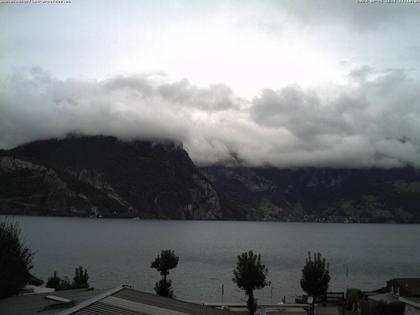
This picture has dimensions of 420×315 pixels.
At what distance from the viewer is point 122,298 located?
28734mm

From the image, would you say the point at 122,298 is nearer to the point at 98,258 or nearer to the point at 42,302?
the point at 42,302

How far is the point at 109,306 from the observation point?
86.2 feet

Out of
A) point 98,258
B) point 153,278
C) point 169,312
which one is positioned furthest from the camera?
point 98,258

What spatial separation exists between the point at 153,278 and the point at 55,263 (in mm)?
32550

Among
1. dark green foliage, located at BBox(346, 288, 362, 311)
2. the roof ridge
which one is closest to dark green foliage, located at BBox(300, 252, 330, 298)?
dark green foliage, located at BBox(346, 288, 362, 311)

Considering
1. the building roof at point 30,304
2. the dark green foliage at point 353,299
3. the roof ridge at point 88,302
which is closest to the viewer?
the roof ridge at point 88,302

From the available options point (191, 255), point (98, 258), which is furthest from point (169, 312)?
→ point (191, 255)

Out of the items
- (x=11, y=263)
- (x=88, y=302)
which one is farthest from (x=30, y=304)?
(x=11, y=263)

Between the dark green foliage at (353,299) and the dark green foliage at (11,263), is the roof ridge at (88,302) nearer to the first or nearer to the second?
the dark green foliage at (11,263)

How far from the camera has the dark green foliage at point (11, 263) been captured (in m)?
35.9

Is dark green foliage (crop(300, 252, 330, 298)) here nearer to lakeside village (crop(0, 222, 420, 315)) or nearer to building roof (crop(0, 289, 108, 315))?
lakeside village (crop(0, 222, 420, 315))

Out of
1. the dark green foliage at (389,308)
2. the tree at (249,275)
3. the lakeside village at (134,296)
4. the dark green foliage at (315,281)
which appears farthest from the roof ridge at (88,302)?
the dark green foliage at (315,281)

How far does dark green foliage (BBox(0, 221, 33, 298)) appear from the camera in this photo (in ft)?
118

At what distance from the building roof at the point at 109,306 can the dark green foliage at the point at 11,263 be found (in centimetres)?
311
